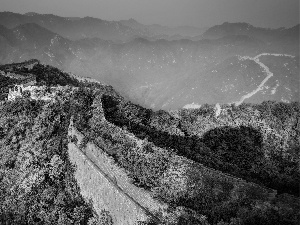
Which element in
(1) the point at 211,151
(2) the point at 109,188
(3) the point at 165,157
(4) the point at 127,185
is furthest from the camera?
(1) the point at 211,151

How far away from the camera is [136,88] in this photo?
636 feet

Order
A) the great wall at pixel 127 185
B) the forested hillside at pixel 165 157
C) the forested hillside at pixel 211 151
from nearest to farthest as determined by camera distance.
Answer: the great wall at pixel 127 185 → the forested hillside at pixel 211 151 → the forested hillside at pixel 165 157

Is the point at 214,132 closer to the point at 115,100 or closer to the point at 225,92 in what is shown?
the point at 115,100

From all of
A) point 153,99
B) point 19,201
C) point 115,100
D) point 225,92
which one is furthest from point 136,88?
point 19,201

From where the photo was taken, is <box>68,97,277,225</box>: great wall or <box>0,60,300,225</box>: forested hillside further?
<box>0,60,300,225</box>: forested hillside

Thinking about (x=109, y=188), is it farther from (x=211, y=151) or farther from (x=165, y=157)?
(x=211, y=151)

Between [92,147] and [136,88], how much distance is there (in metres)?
173

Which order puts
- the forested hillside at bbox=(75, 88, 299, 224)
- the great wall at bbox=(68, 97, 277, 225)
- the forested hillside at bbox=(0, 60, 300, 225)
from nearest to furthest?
1. the great wall at bbox=(68, 97, 277, 225)
2. the forested hillside at bbox=(75, 88, 299, 224)
3. the forested hillside at bbox=(0, 60, 300, 225)

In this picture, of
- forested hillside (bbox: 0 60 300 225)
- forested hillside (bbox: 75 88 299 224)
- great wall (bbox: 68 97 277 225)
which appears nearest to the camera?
great wall (bbox: 68 97 277 225)

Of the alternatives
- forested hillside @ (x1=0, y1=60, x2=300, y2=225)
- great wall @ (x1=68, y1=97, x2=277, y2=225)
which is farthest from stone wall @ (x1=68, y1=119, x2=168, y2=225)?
forested hillside @ (x1=0, y1=60, x2=300, y2=225)

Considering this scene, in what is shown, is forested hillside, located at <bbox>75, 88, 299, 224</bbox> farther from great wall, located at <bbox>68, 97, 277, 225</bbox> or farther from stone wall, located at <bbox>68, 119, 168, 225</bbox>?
stone wall, located at <bbox>68, 119, 168, 225</bbox>

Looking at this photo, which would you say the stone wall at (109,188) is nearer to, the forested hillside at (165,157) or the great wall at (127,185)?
the great wall at (127,185)

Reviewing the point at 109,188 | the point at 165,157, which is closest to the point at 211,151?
the point at 165,157

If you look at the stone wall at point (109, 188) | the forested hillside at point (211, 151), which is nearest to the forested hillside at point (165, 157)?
the forested hillside at point (211, 151)
